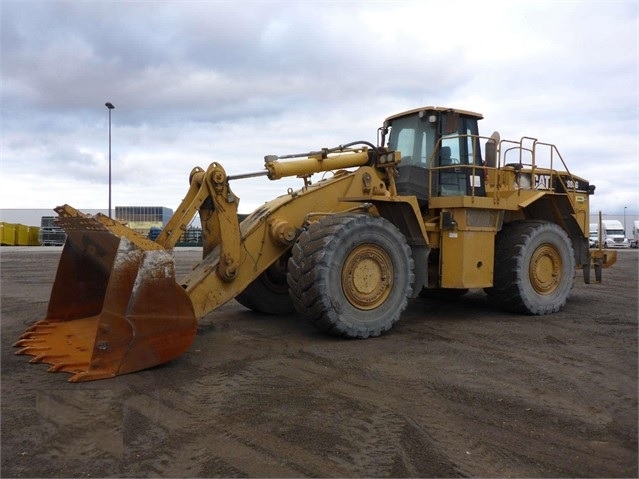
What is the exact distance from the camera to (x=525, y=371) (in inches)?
207

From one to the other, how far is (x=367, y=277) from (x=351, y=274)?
248 mm

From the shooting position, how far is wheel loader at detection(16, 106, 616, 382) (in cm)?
516

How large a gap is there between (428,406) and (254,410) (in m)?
1.33

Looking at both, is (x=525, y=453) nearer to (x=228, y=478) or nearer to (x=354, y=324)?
(x=228, y=478)

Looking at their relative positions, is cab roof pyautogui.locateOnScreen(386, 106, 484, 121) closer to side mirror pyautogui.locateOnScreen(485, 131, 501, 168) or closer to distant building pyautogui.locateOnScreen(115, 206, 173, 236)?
side mirror pyautogui.locateOnScreen(485, 131, 501, 168)

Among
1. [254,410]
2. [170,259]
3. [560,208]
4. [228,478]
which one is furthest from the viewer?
[560,208]

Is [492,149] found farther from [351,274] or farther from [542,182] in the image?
[351,274]

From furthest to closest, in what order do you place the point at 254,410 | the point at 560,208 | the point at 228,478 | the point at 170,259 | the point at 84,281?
the point at 560,208 → the point at 84,281 → the point at 170,259 → the point at 254,410 → the point at 228,478

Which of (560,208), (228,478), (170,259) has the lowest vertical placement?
(228,478)

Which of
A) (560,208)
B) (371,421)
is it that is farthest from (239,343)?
(560,208)

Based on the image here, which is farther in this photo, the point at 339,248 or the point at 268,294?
the point at 268,294

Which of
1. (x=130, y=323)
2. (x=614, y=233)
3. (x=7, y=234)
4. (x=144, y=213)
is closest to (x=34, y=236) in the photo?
(x=7, y=234)

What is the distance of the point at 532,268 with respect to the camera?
27.7 ft

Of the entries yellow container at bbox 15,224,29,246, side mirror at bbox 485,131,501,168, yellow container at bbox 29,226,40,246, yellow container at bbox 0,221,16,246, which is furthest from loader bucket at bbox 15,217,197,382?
yellow container at bbox 29,226,40,246
